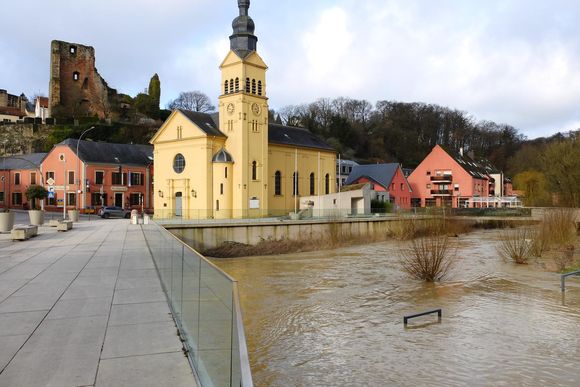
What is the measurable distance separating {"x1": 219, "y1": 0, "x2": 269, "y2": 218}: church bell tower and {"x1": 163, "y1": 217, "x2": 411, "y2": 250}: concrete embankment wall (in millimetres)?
7904

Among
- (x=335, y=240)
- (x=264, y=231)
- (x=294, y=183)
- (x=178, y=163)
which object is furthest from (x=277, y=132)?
(x=264, y=231)

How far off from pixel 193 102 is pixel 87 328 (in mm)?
108855

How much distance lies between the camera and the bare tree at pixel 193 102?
367ft

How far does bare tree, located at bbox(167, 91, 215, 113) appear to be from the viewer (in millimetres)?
112000

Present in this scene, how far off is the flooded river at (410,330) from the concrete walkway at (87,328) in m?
2.69

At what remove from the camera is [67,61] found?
88.2 meters

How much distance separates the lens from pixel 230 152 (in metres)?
46.5

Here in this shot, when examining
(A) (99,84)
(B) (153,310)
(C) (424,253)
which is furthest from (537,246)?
(A) (99,84)

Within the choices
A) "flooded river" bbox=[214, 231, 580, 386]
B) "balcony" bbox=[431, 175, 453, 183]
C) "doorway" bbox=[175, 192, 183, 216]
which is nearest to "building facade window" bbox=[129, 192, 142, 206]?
"doorway" bbox=[175, 192, 183, 216]

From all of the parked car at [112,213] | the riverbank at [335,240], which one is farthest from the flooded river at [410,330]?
the parked car at [112,213]

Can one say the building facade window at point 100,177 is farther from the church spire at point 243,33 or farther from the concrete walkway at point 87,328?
the concrete walkway at point 87,328

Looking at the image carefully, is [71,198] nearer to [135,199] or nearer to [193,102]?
[135,199]

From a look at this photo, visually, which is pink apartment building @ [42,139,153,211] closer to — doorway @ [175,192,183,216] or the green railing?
doorway @ [175,192,183,216]

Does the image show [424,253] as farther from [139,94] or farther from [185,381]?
[139,94]
